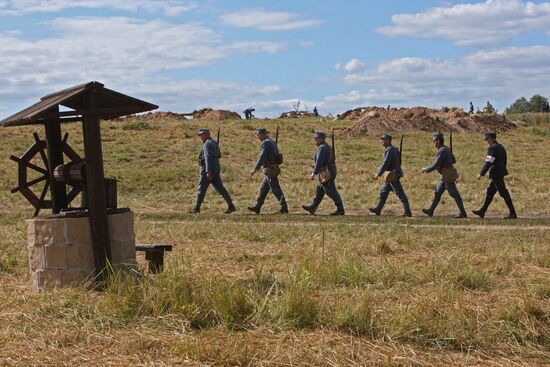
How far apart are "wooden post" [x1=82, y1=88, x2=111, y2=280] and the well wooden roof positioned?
0.07m

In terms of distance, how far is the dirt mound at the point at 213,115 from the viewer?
178 feet

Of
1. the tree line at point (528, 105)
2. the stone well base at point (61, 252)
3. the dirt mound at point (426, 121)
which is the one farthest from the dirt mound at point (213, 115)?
the stone well base at point (61, 252)

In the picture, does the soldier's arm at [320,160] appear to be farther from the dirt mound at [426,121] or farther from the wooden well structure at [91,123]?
the dirt mound at [426,121]

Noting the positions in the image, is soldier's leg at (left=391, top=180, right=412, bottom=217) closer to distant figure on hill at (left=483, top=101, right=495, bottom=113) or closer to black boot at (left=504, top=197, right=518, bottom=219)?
black boot at (left=504, top=197, right=518, bottom=219)

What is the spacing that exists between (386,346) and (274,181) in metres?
12.0

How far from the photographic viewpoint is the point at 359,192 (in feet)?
78.6

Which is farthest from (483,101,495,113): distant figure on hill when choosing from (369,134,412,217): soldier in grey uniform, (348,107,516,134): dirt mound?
(369,134,412,217): soldier in grey uniform

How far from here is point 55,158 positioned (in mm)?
10125

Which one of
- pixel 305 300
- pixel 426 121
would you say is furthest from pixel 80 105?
pixel 426 121

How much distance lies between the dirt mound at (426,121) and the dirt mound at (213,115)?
9985 mm

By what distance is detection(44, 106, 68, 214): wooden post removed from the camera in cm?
1007

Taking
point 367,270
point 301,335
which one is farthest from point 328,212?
point 301,335

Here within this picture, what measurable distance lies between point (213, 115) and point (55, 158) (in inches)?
1776

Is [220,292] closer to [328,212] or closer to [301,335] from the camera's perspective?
[301,335]
